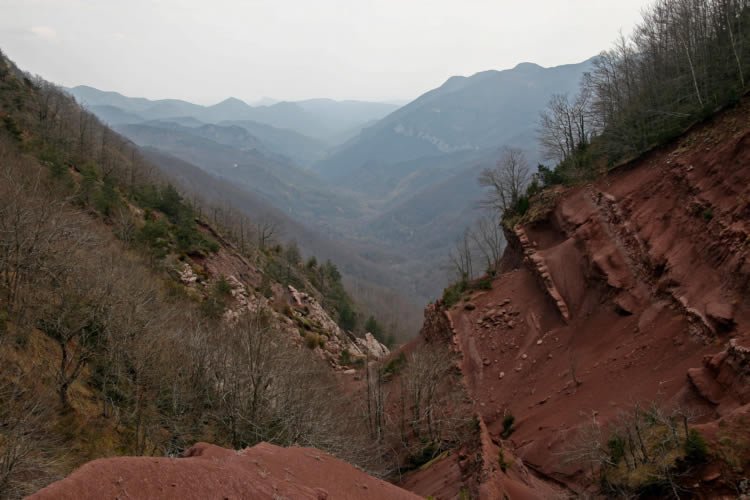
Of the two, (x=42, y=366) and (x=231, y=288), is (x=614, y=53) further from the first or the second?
(x=42, y=366)

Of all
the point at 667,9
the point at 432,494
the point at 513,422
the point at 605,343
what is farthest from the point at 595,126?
the point at 432,494

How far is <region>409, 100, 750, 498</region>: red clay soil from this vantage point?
17516 millimetres

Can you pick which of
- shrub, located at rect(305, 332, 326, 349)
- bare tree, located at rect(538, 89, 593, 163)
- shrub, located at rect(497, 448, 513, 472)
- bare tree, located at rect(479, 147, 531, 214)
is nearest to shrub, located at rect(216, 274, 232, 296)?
shrub, located at rect(305, 332, 326, 349)

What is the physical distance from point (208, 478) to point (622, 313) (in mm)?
22635

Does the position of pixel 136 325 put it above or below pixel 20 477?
above

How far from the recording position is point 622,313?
24016 mm

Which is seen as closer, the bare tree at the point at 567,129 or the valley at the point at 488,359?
the valley at the point at 488,359

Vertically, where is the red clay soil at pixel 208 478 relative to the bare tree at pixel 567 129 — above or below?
below

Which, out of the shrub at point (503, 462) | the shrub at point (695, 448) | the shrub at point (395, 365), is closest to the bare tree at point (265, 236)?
the shrub at point (395, 365)

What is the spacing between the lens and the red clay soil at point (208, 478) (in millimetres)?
6848

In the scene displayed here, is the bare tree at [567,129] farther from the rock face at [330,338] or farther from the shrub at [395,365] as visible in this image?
the rock face at [330,338]

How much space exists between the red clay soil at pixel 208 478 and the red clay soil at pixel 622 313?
7392 mm

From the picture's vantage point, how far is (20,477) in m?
10.7

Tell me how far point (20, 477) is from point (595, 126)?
47549 millimetres
